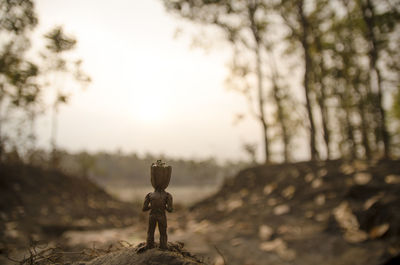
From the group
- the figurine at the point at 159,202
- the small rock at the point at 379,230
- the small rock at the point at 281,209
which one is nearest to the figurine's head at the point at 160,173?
the figurine at the point at 159,202

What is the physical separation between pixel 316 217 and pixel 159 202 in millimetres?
5682

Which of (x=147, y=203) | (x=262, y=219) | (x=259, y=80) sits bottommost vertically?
(x=262, y=219)

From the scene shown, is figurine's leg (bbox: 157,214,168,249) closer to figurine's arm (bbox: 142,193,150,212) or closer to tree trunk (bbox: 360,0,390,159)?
figurine's arm (bbox: 142,193,150,212)

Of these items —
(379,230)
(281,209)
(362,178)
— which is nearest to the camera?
(379,230)

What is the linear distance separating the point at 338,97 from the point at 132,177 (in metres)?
33.0

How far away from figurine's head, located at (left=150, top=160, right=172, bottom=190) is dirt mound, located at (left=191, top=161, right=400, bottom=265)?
395cm

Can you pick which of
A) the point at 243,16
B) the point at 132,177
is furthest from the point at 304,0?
the point at 132,177

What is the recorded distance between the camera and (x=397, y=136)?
2616 centimetres

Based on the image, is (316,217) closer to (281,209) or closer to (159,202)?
(281,209)

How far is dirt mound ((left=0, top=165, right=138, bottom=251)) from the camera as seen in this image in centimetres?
786

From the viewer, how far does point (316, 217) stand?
6.87 meters

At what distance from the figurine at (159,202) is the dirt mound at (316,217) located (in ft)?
12.5

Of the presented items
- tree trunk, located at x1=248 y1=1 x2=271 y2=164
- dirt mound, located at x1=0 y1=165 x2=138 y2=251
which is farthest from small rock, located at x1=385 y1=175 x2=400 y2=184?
dirt mound, located at x1=0 y1=165 x2=138 y2=251

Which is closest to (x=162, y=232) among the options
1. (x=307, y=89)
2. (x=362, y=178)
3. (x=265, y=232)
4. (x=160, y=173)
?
(x=160, y=173)
